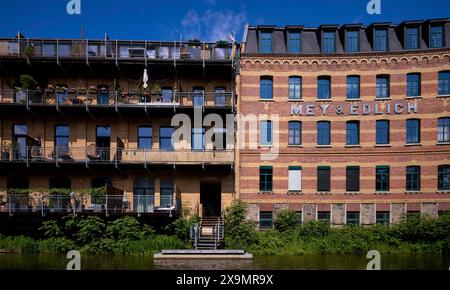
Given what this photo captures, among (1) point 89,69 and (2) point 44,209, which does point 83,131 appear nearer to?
(1) point 89,69

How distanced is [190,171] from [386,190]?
12.0 m

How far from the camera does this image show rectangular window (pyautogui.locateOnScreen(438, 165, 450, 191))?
23.7m

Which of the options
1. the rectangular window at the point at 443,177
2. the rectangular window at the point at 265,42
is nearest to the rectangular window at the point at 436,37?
the rectangular window at the point at 443,177

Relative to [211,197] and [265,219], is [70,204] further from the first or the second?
[265,219]

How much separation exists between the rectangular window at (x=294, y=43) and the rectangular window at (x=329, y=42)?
1556 millimetres

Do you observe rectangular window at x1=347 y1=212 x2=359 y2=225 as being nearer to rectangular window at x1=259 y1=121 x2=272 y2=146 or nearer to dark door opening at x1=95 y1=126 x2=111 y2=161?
rectangular window at x1=259 y1=121 x2=272 y2=146

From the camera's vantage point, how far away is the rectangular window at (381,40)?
80.3ft

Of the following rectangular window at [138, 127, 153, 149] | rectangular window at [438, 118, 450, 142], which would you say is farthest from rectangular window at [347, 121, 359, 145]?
rectangular window at [138, 127, 153, 149]

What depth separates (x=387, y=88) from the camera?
79.8 feet

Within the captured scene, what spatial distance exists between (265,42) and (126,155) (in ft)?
36.8

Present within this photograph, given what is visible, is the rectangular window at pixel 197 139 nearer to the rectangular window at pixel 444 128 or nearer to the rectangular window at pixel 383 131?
the rectangular window at pixel 383 131

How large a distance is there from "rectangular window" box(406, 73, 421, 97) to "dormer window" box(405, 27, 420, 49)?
1.77 meters

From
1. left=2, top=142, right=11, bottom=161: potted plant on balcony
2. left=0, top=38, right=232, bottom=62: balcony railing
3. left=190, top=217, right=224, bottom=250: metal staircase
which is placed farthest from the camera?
left=0, top=38, right=232, bottom=62: balcony railing
